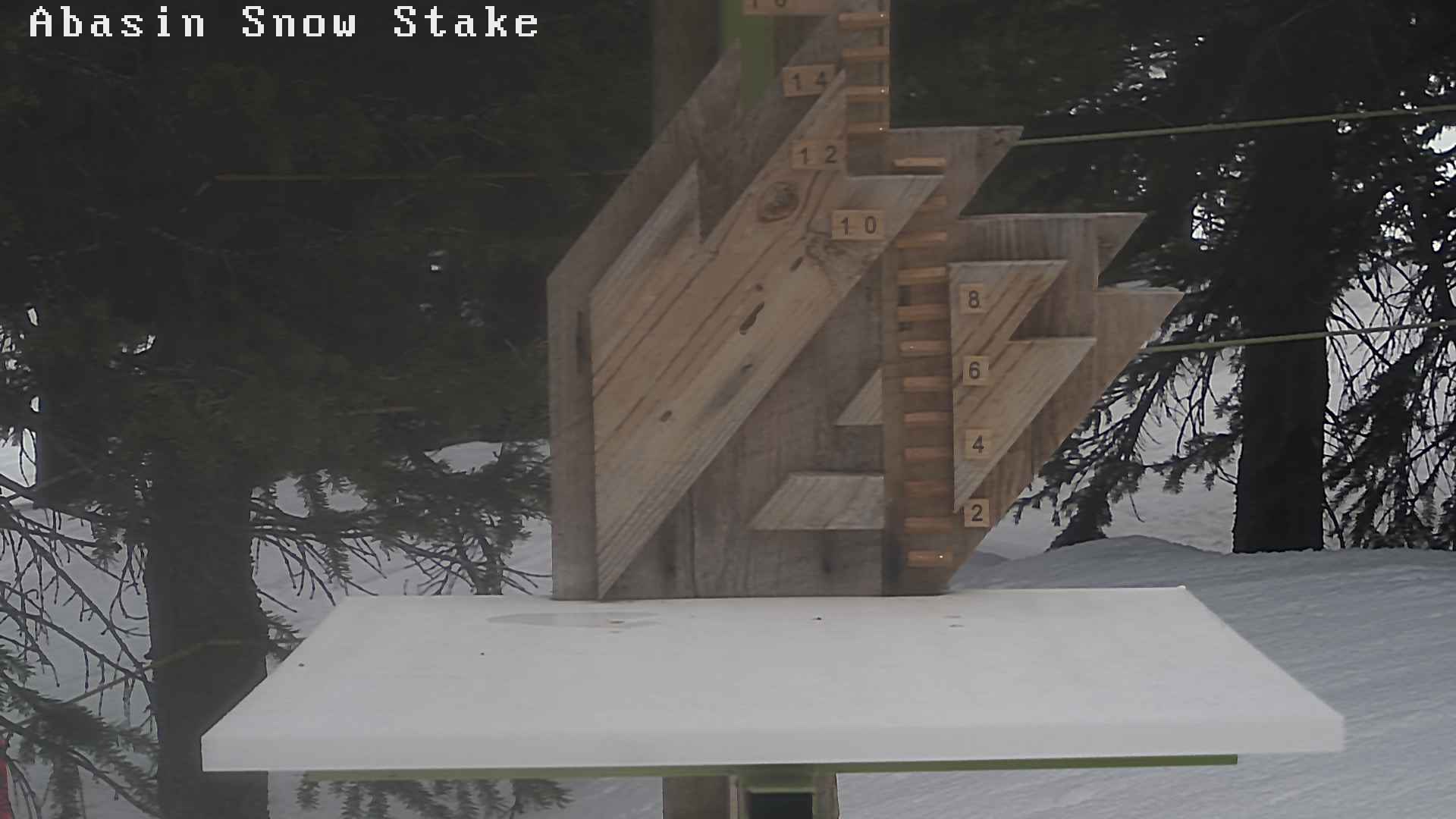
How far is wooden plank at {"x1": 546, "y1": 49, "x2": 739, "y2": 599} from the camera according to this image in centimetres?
146

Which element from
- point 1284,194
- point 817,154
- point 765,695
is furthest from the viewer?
point 1284,194

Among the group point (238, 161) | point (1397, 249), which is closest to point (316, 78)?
point (238, 161)

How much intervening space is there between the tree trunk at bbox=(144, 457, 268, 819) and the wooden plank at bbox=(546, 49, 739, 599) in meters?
2.84

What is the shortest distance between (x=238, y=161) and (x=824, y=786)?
261cm

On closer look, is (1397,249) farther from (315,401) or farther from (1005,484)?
(1005,484)

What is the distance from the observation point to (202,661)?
14.2 ft

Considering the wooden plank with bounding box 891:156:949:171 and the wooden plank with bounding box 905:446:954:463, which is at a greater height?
the wooden plank with bounding box 891:156:949:171

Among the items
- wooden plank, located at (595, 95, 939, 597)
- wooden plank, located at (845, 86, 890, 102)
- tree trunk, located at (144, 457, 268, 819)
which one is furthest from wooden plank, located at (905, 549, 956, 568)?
tree trunk, located at (144, 457, 268, 819)

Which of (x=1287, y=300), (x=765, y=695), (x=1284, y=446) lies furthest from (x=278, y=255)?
(x=1284, y=446)

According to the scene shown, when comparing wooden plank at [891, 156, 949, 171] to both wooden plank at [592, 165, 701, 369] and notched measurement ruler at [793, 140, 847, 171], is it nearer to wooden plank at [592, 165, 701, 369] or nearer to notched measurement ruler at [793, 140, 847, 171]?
notched measurement ruler at [793, 140, 847, 171]

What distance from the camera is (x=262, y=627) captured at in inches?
171

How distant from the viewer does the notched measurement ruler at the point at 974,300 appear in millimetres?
1455

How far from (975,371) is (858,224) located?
18cm

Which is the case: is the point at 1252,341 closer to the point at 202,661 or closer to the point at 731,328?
the point at 731,328
